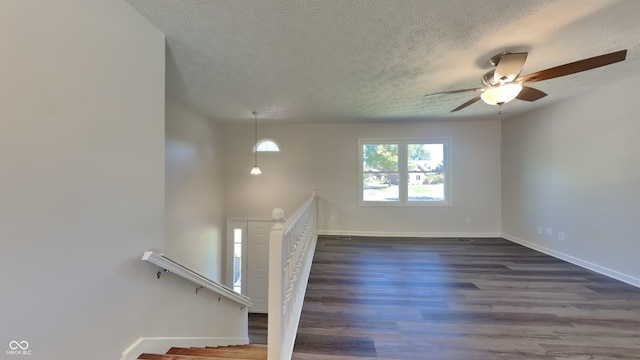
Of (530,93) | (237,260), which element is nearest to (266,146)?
(237,260)

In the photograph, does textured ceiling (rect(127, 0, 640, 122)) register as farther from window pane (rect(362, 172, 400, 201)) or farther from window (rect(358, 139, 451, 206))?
window pane (rect(362, 172, 400, 201))

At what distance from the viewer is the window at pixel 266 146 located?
5520mm

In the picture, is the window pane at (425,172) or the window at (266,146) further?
the window at (266,146)

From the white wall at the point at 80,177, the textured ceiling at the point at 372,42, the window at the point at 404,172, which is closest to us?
the white wall at the point at 80,177

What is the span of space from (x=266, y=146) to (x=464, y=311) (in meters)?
4.61

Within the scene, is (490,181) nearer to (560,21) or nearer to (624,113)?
(624,113)

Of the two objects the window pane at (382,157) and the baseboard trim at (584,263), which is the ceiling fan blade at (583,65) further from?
the window pane at (382,157)

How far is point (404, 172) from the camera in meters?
5.31

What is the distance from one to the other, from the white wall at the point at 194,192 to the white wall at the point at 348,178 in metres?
0.50

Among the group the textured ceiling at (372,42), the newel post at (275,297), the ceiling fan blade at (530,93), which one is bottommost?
the newel post at (275,297)

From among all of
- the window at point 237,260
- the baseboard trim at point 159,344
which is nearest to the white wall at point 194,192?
the window at point 237,260

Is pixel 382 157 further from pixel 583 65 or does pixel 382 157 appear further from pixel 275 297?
pixel 275 297

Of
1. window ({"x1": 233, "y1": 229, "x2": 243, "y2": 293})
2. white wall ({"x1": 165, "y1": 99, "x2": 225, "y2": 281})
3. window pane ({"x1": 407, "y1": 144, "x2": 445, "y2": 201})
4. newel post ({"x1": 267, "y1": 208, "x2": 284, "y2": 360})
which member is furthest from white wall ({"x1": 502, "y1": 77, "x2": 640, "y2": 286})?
white wall ({"x1": 165, "y1": 99, "x2": 225, "y2": 281})

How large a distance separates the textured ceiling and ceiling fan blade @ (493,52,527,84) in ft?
0.33
